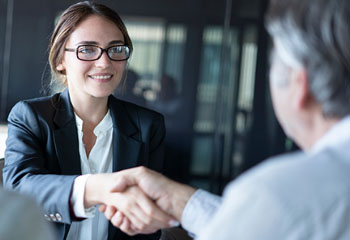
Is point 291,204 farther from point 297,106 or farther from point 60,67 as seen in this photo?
point 60,67

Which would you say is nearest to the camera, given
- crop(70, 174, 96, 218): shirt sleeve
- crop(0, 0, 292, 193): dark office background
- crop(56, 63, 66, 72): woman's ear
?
crop(70, 174, 96, 218): shirt sleeve

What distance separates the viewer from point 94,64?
2262 mm

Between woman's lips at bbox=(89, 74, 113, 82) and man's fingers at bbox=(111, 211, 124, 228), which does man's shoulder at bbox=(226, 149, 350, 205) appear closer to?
man's fingers at bbox=(111, 211, 124, 228)

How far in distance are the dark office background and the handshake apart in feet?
8.80

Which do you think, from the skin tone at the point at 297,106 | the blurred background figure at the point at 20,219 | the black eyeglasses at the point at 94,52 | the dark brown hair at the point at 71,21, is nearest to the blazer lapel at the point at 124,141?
the black eyeglasses at the point at 94,52

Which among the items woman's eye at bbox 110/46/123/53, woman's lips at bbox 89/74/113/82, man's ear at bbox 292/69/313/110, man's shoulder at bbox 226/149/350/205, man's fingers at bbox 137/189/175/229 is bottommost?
man's fingers at bbox 137/189/175/229

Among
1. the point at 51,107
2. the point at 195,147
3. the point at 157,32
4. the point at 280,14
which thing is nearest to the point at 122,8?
the point at 157,32

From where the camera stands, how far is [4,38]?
4.39m

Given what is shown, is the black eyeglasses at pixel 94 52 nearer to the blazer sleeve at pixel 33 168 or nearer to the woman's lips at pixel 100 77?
the woman's lips at pixel 100 77

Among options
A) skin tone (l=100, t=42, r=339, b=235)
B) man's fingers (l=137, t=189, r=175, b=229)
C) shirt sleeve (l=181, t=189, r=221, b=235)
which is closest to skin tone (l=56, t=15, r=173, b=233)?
man's fingers (l=137, t=189, r=175, b=229)

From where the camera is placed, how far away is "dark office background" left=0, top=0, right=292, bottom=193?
430 centimetres

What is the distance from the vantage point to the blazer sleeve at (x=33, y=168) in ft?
5.51

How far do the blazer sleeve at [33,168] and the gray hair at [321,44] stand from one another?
95 centimetres

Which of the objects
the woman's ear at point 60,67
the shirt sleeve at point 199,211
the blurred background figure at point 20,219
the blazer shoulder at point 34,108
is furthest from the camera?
the woman's ear at point 60,67
